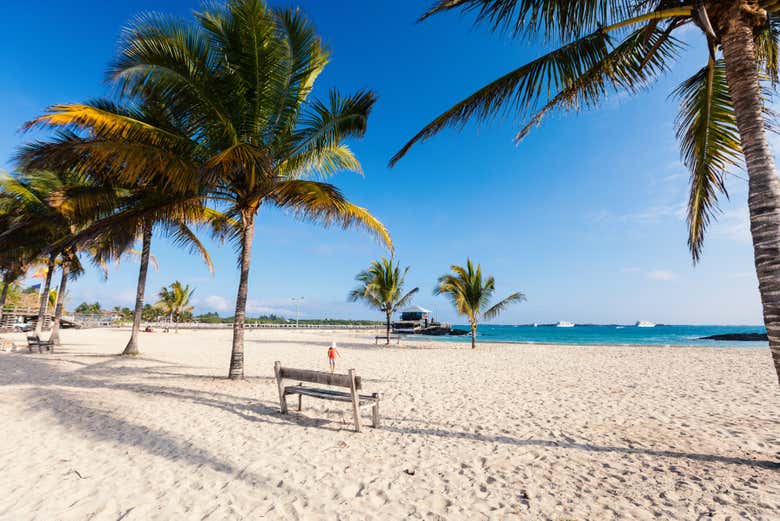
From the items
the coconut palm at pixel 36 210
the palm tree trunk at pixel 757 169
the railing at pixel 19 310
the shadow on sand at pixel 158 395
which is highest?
the coconut palm at pixel 36 210

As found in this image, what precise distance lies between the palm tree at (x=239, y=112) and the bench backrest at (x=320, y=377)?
11.6ft

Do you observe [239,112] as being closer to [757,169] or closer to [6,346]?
[757,169]

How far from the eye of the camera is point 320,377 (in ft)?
18.5

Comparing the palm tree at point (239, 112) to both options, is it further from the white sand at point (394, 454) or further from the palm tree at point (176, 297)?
the palm tree at point (176, 297)

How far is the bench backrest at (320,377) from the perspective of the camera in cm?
525

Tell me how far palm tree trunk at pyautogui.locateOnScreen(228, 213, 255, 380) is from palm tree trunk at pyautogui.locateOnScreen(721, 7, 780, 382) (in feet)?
29.9

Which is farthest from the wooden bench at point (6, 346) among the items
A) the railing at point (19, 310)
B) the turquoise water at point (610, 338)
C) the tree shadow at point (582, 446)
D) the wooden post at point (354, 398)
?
the turquoise water at point (610, 338)

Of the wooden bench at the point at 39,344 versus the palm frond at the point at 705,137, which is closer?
the palm frond at the point at 705,137

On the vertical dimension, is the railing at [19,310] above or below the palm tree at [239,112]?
below

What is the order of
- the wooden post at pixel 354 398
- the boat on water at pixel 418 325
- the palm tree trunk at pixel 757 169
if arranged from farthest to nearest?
1. the boat on water at pixel 418 325
2. the wooden post at pixel 354 398
3. the palm tree trunk at pixel 757 169

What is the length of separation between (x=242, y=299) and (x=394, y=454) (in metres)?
6.22

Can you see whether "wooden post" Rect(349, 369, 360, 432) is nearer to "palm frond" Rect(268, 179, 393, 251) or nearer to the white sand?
the white sand

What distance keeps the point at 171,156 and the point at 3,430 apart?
17.2ft

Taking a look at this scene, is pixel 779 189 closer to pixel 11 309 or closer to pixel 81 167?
pixel 81 167
